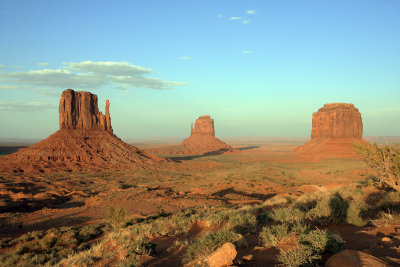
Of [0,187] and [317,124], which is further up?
[317,124]

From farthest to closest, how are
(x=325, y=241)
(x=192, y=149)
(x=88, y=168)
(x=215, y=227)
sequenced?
(x=192, y=149) → (x=88, y=168) → (x=215, y=227) → (x=325, y=241)

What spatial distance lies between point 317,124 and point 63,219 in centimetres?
8364

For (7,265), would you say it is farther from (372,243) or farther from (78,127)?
(78,127)

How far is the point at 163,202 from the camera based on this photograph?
21734mm

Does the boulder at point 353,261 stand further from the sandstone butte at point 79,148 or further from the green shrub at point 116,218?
the sandstone butte at point 79,148

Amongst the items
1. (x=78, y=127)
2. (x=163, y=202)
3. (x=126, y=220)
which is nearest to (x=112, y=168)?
(x=78, y=127)

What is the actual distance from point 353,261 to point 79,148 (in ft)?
181

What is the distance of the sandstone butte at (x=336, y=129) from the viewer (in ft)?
237

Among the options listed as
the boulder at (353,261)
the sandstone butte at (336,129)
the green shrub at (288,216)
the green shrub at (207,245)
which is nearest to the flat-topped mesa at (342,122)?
the sandstone butte at (336,129)

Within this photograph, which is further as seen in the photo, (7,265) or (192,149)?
(192,149)

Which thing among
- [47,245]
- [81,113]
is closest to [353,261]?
[47,245]

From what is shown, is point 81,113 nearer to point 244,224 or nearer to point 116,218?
point 116,218

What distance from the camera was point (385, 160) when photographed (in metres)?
13.1

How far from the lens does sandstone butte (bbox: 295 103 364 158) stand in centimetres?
7222
